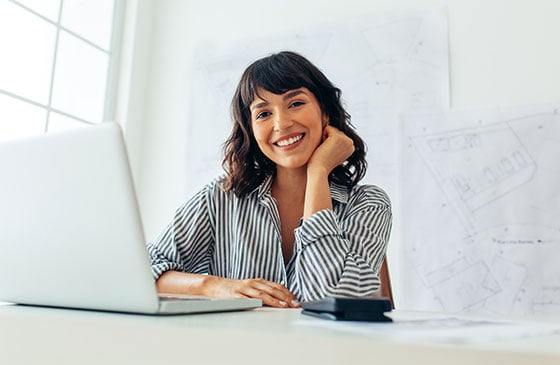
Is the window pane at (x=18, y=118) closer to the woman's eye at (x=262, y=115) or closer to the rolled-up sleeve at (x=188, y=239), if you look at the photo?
the rolled-up sleeve at (x=188, y=239)

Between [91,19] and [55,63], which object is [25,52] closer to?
[55,63]

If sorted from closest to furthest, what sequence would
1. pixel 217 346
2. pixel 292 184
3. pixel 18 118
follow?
pixel 217 346 < pixel 292 184 < pixel 18 118

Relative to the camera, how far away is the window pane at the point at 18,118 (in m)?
2.05

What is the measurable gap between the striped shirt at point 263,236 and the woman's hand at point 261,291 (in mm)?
116

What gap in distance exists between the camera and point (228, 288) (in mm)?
1002

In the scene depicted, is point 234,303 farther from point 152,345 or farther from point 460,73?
point 460,73

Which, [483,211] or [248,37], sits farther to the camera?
[248,37]

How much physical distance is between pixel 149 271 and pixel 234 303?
17cm

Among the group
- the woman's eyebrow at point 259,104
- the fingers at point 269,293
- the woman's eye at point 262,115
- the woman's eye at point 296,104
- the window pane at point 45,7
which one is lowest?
the fingers at point 269,293

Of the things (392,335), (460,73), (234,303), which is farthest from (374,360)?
(460,73)

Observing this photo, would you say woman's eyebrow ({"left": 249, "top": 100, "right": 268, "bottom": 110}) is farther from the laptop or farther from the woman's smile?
the laptop

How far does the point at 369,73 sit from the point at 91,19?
141cm

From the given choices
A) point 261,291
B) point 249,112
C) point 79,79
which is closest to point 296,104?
point 249,112

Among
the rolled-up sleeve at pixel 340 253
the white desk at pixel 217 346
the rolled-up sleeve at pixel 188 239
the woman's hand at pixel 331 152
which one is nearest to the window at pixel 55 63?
the rolled-up sleeve at pixel 188 239
